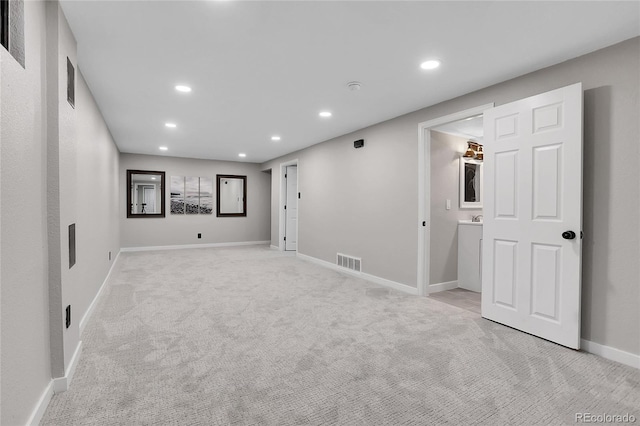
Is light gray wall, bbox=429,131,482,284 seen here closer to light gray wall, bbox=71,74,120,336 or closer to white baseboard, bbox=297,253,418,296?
white baseboard, bbox=297,253,418,296

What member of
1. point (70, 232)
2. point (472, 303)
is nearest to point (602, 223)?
point (472, 303)

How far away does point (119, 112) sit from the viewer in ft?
13.9

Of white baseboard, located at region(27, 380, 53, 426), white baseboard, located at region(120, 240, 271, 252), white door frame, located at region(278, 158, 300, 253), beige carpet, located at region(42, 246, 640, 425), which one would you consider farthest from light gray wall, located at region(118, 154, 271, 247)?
white baseboard, located at region(27, 380, 53, 426)

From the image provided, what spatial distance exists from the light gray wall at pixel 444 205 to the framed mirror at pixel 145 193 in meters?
6.70

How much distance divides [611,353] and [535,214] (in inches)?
46.0

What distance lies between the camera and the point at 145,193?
7.75 meters

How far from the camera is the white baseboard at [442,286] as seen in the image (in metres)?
4.15

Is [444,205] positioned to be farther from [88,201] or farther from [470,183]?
[88,201]

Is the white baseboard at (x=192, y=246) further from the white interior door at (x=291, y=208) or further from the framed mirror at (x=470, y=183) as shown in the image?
the framed mirror at (x=470, y=183)

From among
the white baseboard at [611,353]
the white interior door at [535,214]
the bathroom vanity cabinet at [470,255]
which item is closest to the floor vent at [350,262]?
the bathroom vanity cabinet at [470,255]

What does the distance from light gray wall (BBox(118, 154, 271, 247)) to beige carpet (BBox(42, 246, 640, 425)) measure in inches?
180

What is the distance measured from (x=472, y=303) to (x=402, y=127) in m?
2.43

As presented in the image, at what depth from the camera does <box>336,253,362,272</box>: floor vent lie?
5043 millimetres

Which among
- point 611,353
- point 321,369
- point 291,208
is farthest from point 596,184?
point 291,208
